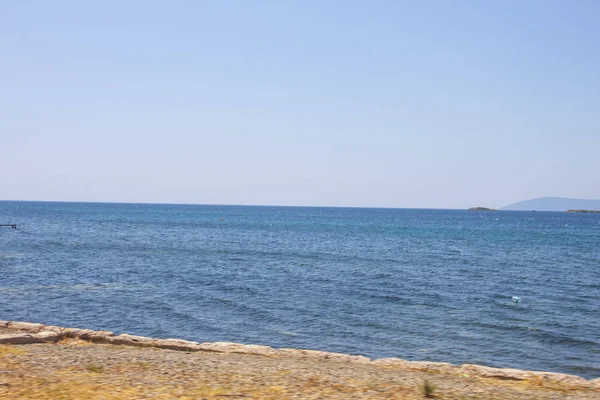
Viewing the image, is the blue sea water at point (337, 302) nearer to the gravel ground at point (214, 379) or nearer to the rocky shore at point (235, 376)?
the rocky shore at point (235, 376)

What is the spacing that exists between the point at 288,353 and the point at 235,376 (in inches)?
138

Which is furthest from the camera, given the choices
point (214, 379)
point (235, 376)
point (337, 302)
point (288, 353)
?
point (337, 302)

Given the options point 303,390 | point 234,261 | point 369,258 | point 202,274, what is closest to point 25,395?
point 303,390

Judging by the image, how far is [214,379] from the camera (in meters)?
9.66

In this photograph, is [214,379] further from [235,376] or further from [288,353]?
[288,353]

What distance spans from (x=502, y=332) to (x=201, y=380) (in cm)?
1636

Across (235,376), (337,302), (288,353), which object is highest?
(235,376)

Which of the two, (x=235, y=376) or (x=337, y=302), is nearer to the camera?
(x=235, y=376)

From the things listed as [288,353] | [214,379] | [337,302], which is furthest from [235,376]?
[337,302]

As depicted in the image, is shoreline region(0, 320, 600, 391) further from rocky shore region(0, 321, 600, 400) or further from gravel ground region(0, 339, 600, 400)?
gravel ground region(0, 339, 600, 400)

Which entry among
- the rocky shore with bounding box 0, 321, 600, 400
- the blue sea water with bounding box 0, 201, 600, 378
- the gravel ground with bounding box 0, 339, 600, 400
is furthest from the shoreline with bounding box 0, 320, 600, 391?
the blue sea water with bounding box 0, 201, 600, 378

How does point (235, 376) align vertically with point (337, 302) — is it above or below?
above

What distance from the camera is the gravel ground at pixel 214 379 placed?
28.6ft

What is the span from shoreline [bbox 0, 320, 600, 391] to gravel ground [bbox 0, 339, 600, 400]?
13.0 inches
